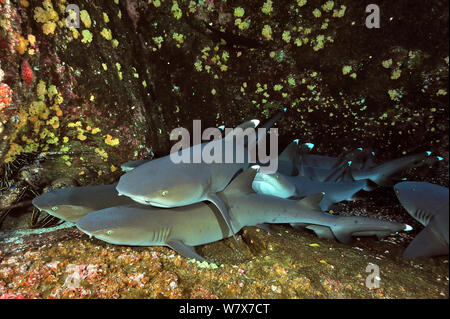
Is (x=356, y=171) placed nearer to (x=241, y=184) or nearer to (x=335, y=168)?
(x=335, y=168)

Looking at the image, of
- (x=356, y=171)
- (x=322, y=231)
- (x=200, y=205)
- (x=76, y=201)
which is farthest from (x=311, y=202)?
(x=76, y=201)

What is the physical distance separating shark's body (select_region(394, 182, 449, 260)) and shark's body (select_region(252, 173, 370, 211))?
68.0 inches

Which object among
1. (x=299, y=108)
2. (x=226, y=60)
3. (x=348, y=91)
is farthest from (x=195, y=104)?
(x=348, y=91)

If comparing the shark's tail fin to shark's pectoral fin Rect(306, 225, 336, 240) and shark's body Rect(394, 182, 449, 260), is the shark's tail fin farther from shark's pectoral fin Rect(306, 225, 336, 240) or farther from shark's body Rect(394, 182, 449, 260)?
shark's body Rect(394, 182, 449, 260)

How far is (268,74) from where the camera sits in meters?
3.81

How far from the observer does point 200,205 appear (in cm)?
291

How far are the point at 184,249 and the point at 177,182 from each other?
2.11 ft

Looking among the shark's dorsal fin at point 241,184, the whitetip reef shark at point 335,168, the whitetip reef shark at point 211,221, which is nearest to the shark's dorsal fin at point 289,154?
the whitetip reef shark at point 335,168

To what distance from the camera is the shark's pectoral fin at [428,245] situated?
1379 mm

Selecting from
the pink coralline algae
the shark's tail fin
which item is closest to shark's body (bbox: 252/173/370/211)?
the shark's tail fin

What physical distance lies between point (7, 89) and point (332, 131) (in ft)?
13.4

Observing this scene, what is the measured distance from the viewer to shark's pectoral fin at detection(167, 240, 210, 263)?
2347 mm

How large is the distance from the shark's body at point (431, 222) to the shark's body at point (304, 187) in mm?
1728

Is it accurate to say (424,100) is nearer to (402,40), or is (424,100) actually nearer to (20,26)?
(402,40)
